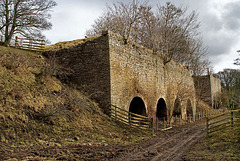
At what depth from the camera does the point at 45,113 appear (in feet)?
26.3

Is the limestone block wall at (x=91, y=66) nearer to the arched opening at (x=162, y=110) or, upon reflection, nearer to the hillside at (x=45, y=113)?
the hillside at (x=45, y=113)

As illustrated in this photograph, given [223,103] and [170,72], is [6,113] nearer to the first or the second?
[170,72]

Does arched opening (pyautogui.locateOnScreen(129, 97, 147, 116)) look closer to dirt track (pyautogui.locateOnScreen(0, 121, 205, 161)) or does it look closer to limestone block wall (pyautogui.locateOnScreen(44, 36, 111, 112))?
limestone block wall (pyautogui.locateOnScreen(44, 36, 111, 112))

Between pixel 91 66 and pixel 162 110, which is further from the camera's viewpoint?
pixel 162 110

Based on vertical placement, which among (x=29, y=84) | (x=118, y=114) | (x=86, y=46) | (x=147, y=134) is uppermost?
(x=86, y=46)

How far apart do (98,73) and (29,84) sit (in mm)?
3794

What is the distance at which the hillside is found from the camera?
22.2 ft

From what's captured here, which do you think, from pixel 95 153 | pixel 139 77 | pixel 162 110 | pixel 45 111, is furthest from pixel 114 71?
pixel 162 110

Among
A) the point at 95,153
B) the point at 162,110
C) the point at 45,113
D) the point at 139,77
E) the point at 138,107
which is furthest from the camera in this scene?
the point at 162,110

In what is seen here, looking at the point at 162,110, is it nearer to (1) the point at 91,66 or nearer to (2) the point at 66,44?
(1) the point at 91,66

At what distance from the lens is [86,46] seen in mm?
12383

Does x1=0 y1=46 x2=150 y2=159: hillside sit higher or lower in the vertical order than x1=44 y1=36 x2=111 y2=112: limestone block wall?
lower

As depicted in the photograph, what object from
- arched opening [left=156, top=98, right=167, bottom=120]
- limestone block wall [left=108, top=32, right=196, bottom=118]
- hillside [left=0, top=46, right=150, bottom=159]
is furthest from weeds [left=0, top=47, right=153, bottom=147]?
arched opening [left=156, top=98, right=167, bottom=120]

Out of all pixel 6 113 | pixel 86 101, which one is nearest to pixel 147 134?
pixel 86 101
